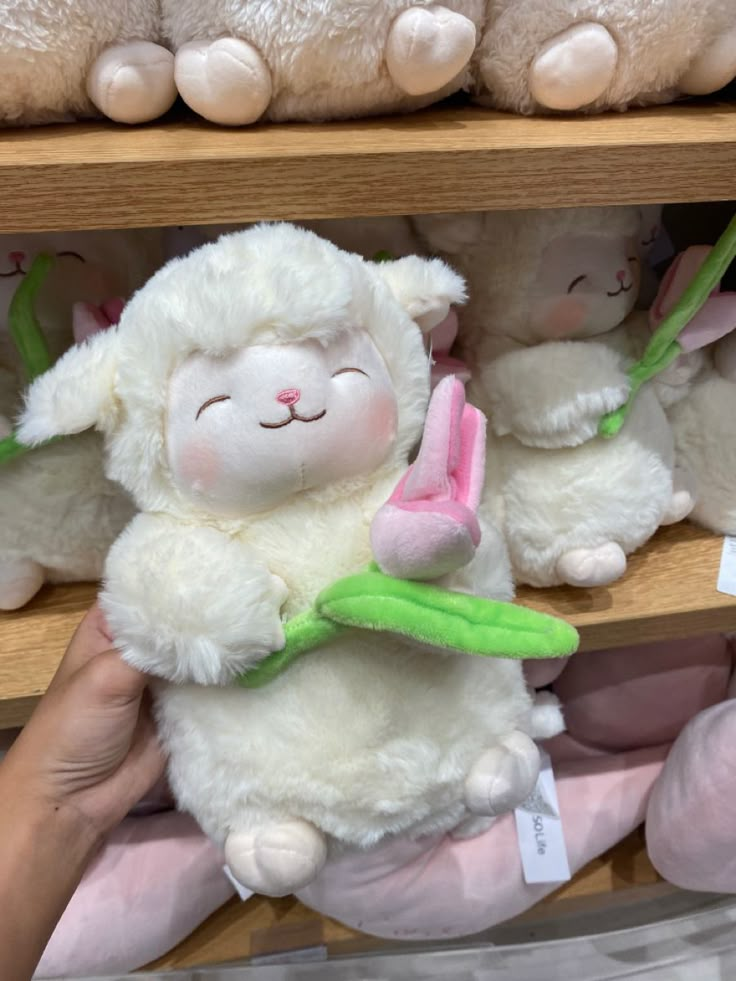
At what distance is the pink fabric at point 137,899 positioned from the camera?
A: 0.86 meters

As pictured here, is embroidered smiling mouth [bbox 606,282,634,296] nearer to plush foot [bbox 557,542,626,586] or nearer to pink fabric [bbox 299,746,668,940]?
plush foot [bbox 557,542,626,586]

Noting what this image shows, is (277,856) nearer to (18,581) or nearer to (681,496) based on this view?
(18,581)

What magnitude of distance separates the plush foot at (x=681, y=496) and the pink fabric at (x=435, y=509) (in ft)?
1.31

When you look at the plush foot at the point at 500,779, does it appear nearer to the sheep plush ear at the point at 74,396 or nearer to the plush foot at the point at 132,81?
the sheep plush ear at the point at 74,396

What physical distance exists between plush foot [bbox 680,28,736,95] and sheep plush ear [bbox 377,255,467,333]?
0.80 ft

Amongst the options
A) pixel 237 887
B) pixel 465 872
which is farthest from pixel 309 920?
pixel 465 872

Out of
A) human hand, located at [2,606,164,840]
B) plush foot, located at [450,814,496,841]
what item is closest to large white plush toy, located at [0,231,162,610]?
human hand, located at [2,606,164,840]

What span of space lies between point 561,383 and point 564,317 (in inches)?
2.4

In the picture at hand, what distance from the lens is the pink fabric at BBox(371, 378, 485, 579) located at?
1.51 ft

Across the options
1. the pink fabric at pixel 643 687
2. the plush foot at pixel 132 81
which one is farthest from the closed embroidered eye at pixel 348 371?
the pink fabric at pixel 643 687

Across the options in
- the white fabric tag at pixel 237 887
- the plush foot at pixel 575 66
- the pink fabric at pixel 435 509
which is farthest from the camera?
the white fabric tag at pixel 237 887

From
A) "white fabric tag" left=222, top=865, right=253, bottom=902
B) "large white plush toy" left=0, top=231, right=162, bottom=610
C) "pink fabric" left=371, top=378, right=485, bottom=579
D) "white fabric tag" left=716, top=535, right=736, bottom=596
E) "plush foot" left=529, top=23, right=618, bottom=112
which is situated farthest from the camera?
"white fabric tag" left=222, top=865, right=253, bottom=902

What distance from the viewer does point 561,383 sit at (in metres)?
0.71

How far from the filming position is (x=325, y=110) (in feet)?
1.85
